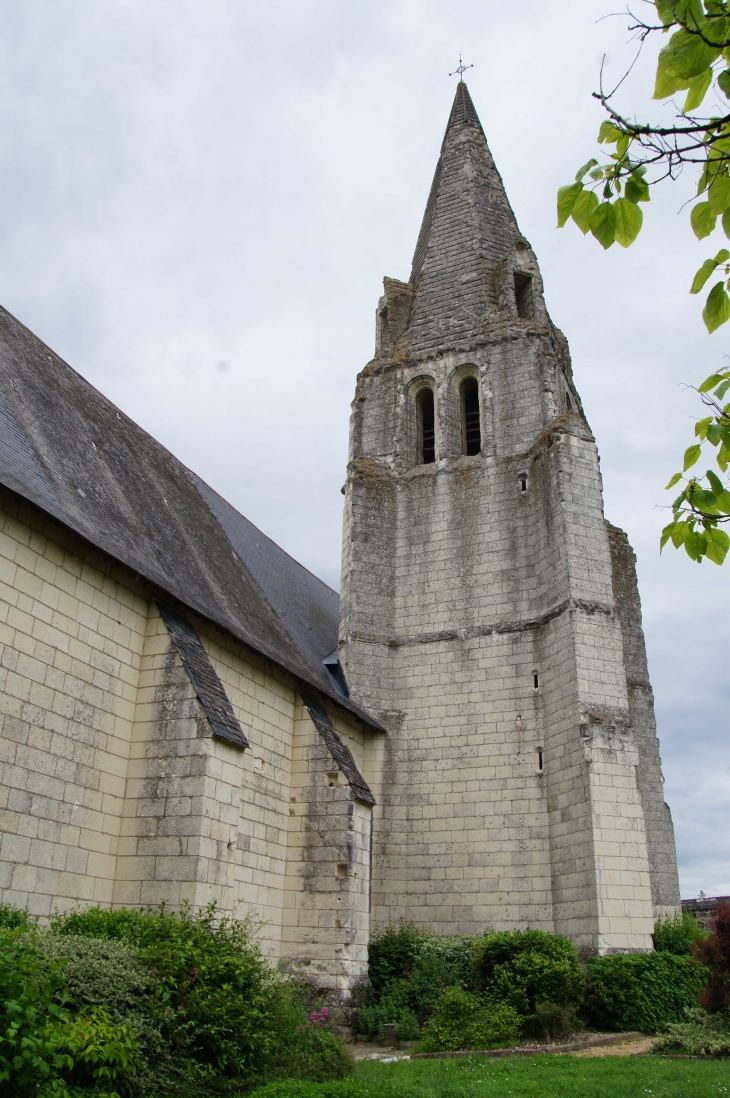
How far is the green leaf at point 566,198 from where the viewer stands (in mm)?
2822

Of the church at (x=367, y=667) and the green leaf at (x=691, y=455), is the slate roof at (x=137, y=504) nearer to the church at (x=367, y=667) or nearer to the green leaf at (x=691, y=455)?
the church at (x=367, y=667)

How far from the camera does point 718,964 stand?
32.6 ft

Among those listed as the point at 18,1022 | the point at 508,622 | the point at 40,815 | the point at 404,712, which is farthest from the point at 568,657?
the point at 18,1022

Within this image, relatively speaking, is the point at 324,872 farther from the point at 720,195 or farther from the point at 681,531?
the point at 720,195

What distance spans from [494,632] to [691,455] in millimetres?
12712

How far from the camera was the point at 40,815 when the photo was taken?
8.57 metres

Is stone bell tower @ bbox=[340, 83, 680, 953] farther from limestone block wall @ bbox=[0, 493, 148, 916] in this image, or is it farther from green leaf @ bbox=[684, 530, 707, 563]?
green leaf @ bbox=[684, 530, 707, 563]

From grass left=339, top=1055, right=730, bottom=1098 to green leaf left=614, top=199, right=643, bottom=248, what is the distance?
235 inches

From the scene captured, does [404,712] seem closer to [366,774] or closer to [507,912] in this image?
[366,774]

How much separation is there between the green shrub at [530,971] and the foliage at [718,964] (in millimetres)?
1674

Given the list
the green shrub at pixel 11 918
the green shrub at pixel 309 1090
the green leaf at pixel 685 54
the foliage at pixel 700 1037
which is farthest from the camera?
the foliage at pixel 700 1037

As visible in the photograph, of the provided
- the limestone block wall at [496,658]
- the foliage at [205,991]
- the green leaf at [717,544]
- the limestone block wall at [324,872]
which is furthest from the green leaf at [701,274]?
the limestone block wall at [496,658]

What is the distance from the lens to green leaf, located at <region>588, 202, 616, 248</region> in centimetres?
282

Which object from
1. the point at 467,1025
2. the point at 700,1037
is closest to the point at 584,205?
the point at 700,1037
